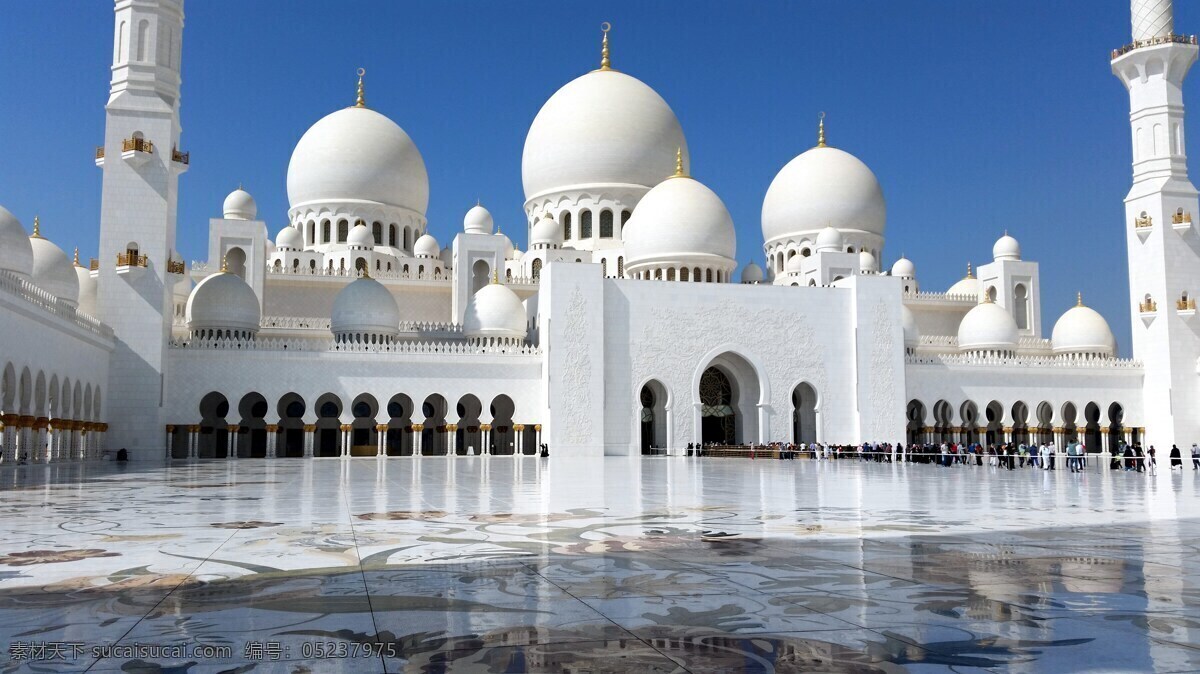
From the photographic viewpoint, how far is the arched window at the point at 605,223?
89.1ft

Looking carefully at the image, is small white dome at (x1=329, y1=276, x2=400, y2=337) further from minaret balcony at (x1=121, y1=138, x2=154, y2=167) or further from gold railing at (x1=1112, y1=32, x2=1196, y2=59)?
gold railing at (x1=1112, y1=32, x2=1196, y2=59)

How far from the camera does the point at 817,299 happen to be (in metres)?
23.5

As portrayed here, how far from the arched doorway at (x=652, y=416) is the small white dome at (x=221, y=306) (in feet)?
28.4

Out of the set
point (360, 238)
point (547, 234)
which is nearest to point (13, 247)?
point (360, 238)

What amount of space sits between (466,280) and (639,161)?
5.66m

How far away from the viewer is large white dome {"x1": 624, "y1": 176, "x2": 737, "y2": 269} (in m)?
23.8

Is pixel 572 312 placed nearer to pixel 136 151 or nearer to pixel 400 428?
pixel 400 428

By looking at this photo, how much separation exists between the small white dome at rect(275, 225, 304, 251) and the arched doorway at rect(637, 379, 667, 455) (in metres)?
10.8

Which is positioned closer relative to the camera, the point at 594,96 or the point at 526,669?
the point at 526,669

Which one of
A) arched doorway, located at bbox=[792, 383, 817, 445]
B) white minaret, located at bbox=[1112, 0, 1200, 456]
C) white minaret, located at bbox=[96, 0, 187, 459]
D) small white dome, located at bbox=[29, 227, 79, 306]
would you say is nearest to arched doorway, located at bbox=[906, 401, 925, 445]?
arched doorway, located at bbox=[792, 383, 817, 445]

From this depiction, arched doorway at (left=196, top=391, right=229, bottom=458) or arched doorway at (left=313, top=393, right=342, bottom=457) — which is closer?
arched doorway at (left=196, top=391, right=229, bottom=458)

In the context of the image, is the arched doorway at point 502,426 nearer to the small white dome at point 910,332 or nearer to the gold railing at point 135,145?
the gold railing at point 135,145

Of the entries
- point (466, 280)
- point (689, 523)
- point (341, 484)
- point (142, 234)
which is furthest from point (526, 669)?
point (466, 280)

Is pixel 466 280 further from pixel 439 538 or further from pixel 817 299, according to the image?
pixel 439 538
